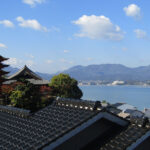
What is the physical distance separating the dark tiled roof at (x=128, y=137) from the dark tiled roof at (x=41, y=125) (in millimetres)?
1097

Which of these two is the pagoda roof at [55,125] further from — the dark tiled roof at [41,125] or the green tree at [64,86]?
the green tree at [64,86]

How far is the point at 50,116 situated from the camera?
8109mm

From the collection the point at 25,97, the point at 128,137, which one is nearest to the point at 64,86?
the point at 25,97

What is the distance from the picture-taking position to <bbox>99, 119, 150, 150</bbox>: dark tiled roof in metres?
6.91

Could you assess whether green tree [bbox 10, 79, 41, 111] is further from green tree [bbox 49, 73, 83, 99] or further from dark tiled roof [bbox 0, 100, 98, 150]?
green tree [bbox 49, 73, 83, 99]

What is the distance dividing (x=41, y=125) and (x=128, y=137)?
287 cm

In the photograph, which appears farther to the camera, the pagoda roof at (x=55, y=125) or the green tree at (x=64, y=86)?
the green tree at (x=64, y=86)

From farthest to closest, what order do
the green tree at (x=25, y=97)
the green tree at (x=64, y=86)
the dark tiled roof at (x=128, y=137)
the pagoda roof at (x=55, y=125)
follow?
the green tree at (x=64, y=86)
the green tree at (x=25, y=97)
the dark tiled roof at (x=128, y=137)
the pagoda roof at (x=55, y=125)

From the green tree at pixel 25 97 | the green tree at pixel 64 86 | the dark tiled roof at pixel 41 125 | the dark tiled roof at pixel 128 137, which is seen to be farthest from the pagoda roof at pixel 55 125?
the green tree at pixel 64 86

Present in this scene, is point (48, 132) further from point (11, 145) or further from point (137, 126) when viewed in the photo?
point (137, 126)

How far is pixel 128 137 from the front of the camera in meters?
7.29

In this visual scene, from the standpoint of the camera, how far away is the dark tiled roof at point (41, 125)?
6430mm

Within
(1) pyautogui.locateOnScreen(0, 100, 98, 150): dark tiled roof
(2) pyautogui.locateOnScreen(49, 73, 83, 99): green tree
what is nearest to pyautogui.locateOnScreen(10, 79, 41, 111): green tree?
(1) pyautogui.locateOnScreen(0, 100, 98, 150): dark tiled roof

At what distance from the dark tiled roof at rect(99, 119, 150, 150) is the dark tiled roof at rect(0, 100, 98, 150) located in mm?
1097
